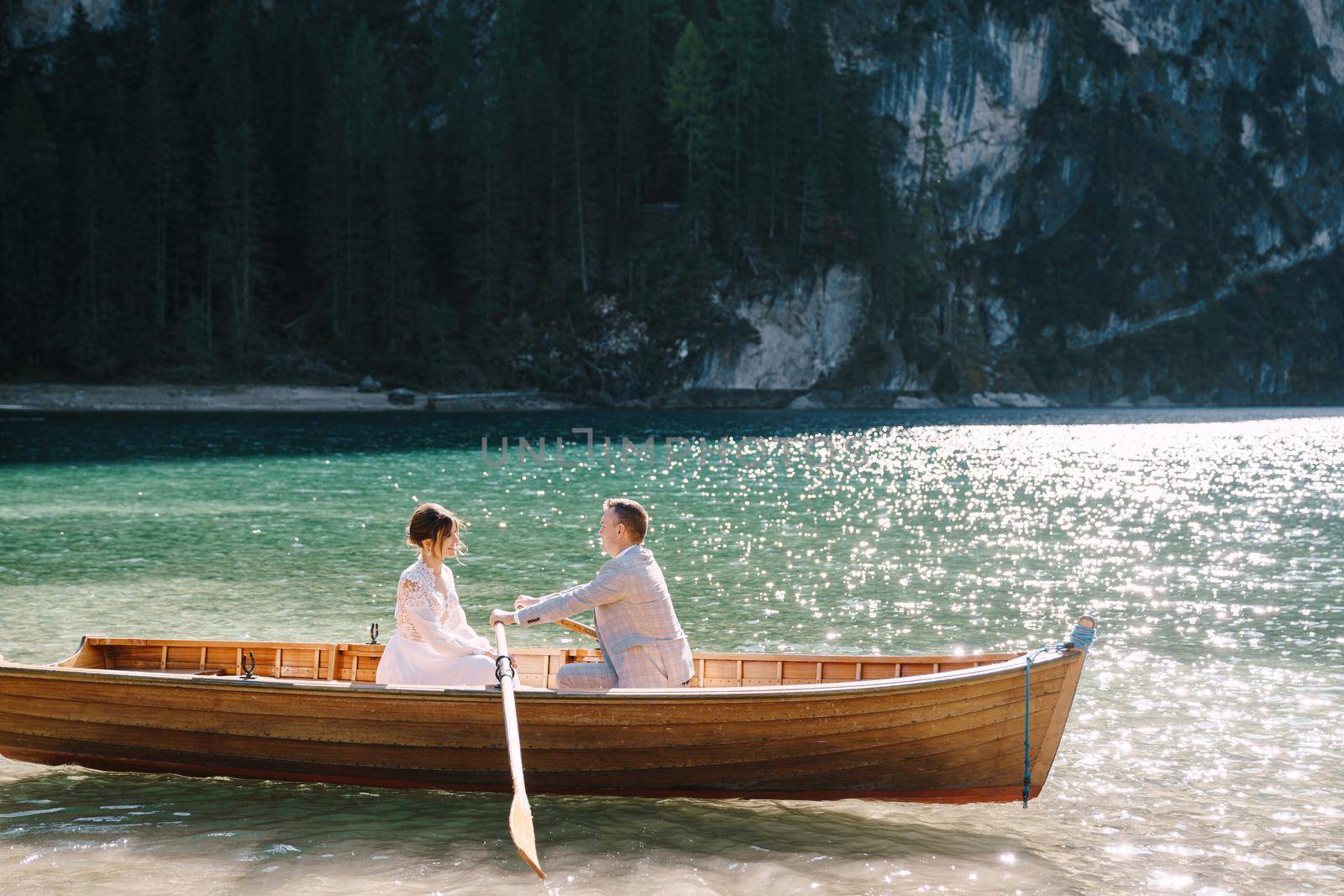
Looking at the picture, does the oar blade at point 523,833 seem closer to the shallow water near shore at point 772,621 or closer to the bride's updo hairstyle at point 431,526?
the shallow water near shore at point 772,621

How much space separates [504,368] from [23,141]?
1636 inches

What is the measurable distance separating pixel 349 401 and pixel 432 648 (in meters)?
76.9

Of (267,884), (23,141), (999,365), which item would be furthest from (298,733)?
(999,365)

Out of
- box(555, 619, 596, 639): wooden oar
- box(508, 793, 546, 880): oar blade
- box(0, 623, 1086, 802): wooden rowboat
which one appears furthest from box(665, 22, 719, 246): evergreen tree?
box(508, 793, 546, 880): oar blade

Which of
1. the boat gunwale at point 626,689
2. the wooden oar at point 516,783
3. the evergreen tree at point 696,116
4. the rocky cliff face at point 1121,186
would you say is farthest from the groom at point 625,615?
the rocky cliff face at point 1121,186

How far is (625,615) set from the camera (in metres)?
7.89

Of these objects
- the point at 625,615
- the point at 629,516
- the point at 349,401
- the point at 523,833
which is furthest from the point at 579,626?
the point at 349,401

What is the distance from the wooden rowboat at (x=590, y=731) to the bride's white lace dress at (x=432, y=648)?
376mm

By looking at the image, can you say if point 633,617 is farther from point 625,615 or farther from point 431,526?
point 431,526

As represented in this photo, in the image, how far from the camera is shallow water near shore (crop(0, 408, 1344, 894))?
712 cm

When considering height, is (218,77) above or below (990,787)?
above

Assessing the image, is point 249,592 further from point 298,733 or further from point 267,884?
point 267,884

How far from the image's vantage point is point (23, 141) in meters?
83.6

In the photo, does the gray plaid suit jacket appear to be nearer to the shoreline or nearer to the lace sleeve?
the lace sleeve
